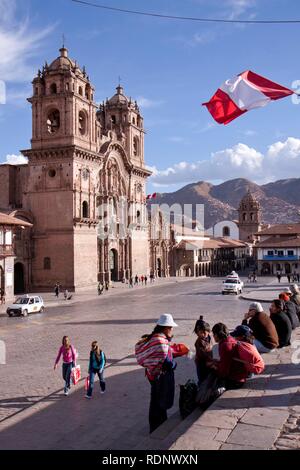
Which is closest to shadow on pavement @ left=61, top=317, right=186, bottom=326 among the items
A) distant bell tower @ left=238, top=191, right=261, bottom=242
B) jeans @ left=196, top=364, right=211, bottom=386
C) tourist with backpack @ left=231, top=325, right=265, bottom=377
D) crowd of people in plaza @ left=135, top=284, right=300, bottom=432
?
crowd of people in plaza @ left=135, top=284, right=300, bottom=432

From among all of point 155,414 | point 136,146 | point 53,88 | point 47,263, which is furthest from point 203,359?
point 136,146

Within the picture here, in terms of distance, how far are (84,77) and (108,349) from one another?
36235 mm

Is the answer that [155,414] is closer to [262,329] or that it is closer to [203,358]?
[203,358]

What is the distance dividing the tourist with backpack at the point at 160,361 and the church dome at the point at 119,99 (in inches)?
2204

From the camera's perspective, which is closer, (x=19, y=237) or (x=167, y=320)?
(x=167, y=320)

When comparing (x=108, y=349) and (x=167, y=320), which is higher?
(x=167, y=320)

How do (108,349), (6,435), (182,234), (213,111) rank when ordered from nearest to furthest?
1. (6,435)
2. (213,111)
3. (108,349)
4. (182,234)

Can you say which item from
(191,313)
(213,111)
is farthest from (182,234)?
(213,111)

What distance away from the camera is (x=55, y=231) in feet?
144

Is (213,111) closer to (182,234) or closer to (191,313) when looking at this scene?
(191,313)

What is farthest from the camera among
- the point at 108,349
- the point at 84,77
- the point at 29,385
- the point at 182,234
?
the point at 182,234

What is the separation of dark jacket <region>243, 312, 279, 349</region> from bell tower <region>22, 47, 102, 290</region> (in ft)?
111

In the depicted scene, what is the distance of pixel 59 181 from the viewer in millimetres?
44250

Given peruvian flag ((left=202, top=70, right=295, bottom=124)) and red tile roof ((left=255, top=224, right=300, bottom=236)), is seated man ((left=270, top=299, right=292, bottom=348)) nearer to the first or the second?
peruvian flag ((left=202, top=70, right=295, bottom=124))
